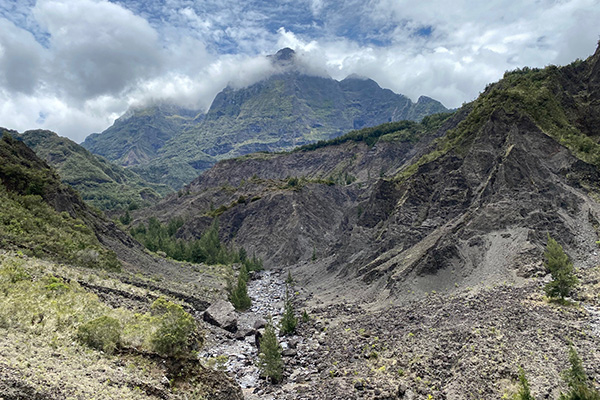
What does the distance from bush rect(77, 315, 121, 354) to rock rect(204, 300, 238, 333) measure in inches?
917

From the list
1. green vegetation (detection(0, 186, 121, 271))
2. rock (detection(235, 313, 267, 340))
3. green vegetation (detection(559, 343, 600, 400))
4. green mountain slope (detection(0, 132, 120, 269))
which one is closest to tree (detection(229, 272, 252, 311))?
rock (detection(235, 313, 267, 340))

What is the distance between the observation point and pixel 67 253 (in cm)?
4353

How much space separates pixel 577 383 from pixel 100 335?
25.8m

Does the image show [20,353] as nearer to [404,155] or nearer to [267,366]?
[267,366]

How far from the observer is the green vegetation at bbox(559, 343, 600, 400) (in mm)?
16836

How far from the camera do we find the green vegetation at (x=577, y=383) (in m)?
16.8

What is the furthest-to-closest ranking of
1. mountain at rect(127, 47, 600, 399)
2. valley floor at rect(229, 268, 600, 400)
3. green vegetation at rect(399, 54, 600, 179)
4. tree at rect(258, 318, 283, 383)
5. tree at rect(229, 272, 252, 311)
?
tree at rect(229, 272, 252, 311) → green vegetation at rect(399, 54, 600, 179) → tree at rect(258, 318, 283, 383) → mountain at rect(127, 47, 600, 399) → valley floor at rect(229, 268, 600, 400)

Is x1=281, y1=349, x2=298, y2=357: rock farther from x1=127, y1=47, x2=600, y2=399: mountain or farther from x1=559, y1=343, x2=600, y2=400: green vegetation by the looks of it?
x1=559, y1=343, x2=600, y2=400: green vegetation

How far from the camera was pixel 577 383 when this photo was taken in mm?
18500

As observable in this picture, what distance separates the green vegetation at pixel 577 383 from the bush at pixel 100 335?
2361cm

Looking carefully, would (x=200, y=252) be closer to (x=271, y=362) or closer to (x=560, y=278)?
(x=271, y=362)

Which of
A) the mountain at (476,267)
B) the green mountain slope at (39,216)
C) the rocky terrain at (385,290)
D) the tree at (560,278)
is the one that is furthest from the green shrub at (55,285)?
the tree at (560,278)

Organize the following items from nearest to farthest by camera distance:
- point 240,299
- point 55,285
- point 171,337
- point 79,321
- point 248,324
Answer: point 79,321
point 171,337
point 55,285
point 248,324
point 240,299

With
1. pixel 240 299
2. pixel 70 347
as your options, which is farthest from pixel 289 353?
pixel 240 299
